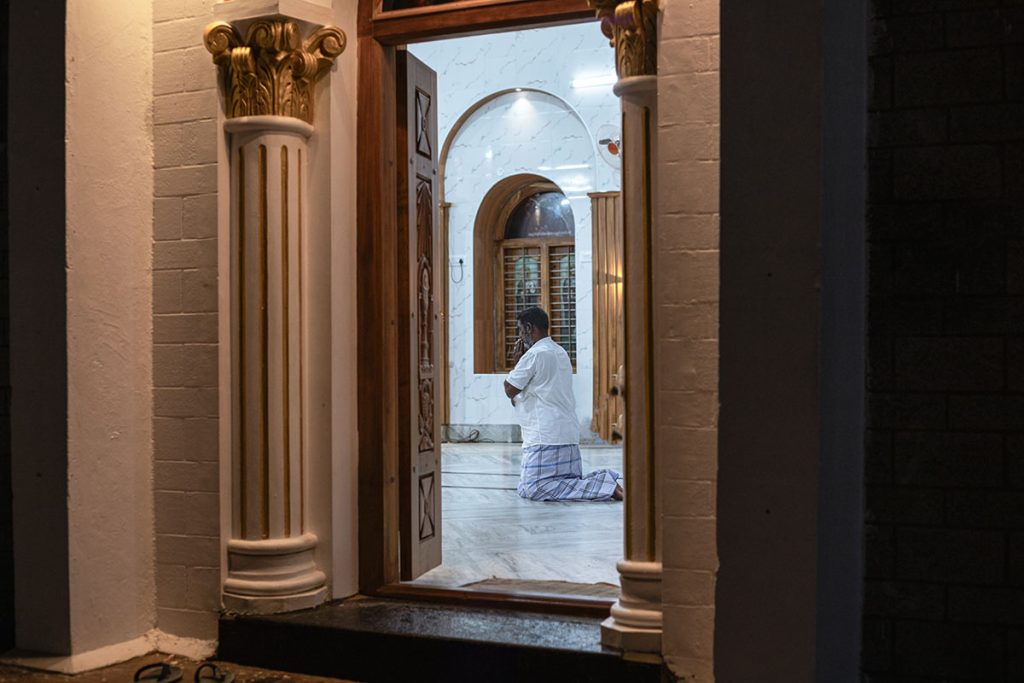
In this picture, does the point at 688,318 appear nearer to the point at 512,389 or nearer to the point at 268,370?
the point at 268,370

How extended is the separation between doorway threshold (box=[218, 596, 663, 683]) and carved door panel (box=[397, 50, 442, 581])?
0.47 metres

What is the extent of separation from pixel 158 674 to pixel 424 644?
0.97 metres

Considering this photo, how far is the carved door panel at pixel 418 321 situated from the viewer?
164 inches

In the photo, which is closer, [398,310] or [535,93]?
[398,310]

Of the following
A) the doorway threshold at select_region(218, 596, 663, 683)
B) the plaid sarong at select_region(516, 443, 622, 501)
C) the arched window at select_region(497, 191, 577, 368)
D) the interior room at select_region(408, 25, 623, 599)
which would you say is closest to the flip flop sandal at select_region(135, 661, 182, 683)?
the doorway threshold at select_region(218, 596, 663, 683)

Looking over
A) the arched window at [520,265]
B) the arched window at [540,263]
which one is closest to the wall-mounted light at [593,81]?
the arched window at [520,265]

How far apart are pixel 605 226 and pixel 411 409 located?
735 cm

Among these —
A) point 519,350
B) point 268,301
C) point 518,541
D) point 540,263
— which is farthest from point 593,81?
point 268,301

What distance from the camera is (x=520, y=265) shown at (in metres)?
12.6

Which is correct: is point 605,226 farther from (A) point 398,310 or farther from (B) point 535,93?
(A) point 398,310

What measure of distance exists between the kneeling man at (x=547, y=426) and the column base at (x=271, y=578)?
362cm

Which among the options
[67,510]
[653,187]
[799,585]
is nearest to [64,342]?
[67,510]

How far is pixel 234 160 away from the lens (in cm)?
387

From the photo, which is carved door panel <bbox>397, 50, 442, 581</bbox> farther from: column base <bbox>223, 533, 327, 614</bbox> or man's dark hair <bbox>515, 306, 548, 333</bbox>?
man's dark hair <bbox>515, 306, 548, 333</bbox>
